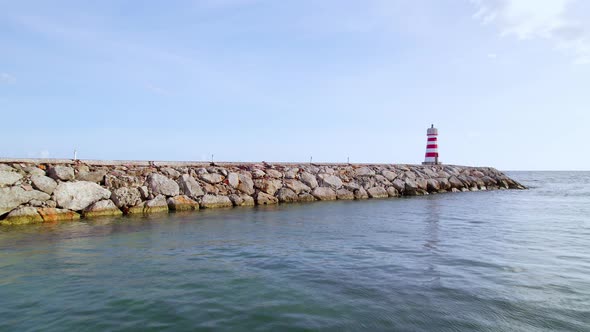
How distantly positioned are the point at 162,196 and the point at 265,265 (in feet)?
27.1

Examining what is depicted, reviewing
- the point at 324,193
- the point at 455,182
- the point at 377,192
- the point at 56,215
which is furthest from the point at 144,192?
the point at 455,182

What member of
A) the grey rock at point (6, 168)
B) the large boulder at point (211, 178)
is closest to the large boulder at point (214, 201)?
the large boulder at point (211, 178)

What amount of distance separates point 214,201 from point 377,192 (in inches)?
360

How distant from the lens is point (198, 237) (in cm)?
815

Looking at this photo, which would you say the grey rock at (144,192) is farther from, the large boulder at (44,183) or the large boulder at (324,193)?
the large boulder at (324,193)

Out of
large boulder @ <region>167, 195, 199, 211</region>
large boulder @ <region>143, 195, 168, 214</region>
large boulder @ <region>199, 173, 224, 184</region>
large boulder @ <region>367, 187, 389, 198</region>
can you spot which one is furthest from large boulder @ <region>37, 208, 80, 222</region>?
large boulder @ <region>367, 187, 389, 198</region>

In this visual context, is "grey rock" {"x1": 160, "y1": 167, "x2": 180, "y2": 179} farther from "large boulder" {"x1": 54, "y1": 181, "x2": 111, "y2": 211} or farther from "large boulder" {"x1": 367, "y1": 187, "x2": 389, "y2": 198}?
"large boulder" {"x1": 367, "y1": 187, "x2": 389, "y2": 198}

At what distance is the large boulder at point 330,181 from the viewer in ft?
59.1

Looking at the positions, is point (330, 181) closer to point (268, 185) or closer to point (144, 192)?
point (268, 185)

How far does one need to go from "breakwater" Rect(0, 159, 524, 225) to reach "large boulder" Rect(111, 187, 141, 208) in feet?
0.10

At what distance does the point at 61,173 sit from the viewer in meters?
11.3

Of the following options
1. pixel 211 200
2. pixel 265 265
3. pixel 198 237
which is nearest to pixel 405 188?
pixel 211 200

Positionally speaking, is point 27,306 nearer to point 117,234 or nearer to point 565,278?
point 117,234

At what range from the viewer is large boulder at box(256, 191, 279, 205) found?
15.1 m
